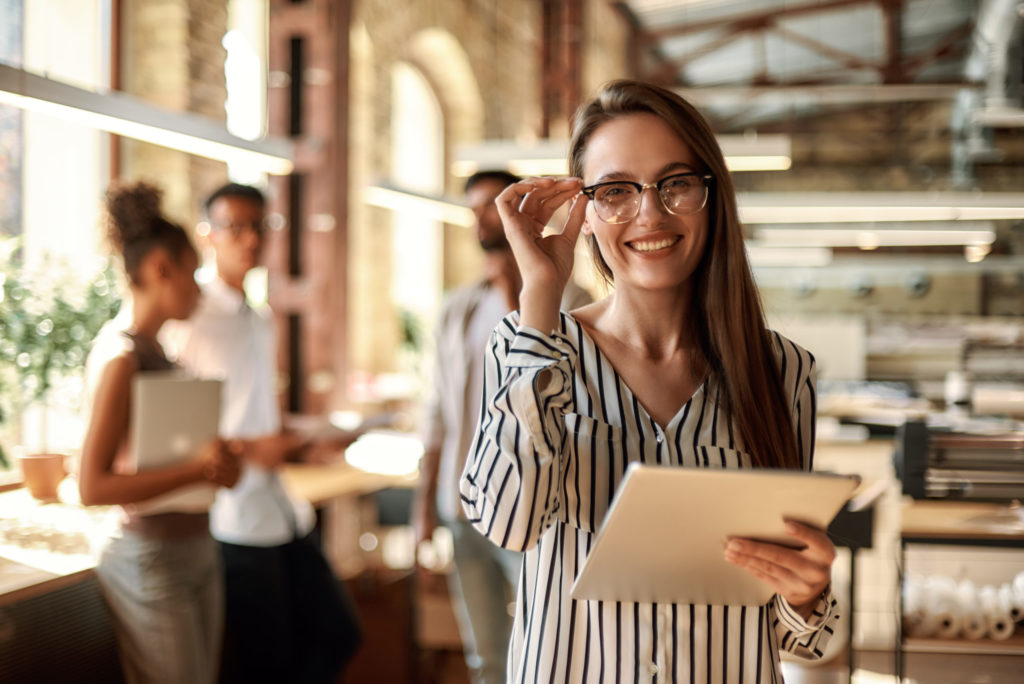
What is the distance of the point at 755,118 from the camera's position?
→ 15859 millimetres

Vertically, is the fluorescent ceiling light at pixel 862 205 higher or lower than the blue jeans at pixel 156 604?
higher

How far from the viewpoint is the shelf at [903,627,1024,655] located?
7.32 feet

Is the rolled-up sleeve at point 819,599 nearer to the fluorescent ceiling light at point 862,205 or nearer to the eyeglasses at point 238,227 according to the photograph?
the eyeglasses at point 238,227

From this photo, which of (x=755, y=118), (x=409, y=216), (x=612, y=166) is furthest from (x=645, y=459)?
(x=755, y=118)

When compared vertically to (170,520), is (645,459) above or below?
above

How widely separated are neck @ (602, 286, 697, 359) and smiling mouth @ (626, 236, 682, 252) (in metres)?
0.08

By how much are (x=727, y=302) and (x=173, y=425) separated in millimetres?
1542

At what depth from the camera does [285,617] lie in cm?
297

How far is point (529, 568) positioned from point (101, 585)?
139 cm

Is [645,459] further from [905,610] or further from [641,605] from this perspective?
[905,610]

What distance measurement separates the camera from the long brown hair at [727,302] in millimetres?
1287

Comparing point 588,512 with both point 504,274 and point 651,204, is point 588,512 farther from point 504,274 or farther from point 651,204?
point 504,274

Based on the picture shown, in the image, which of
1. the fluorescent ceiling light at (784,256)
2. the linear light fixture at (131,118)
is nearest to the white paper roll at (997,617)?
the linear light fixture at (131,118)

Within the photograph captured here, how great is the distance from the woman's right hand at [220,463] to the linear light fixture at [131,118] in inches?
36.1
